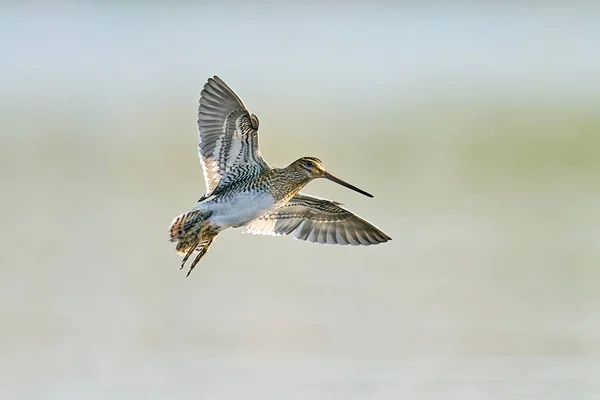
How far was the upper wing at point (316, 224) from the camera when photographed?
6.83m

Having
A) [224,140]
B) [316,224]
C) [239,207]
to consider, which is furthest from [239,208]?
[316,224]

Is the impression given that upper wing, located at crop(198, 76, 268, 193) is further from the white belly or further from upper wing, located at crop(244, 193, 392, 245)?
upper wing, located at crop(244, 193, 392, 245)

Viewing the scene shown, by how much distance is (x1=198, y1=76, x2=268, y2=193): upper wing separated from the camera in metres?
6.46

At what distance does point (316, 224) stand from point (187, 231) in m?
1.05

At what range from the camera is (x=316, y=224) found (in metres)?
6.98

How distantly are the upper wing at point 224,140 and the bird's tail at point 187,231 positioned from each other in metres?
0.37

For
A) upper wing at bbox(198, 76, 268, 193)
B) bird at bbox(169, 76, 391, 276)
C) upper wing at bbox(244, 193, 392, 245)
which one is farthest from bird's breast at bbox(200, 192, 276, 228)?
upper wing at bbox(244, 193, 392, 245)

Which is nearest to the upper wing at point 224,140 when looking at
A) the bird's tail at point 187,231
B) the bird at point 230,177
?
the bird at point 230,177

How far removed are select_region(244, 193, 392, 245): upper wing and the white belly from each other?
43cm

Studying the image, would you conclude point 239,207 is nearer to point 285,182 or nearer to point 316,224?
point 285,182
